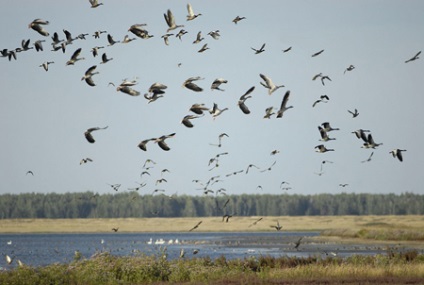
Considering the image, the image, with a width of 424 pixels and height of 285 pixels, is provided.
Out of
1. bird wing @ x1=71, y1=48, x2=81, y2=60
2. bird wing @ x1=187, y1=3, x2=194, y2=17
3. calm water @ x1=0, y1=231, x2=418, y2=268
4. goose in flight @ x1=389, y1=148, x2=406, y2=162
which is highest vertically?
bird wing @ x1=187, y1=3, x2=194, y2=17

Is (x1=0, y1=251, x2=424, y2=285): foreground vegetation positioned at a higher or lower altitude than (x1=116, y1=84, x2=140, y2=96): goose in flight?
lower

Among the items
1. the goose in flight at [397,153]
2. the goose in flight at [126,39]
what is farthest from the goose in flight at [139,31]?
the goose in flight at [397,153]

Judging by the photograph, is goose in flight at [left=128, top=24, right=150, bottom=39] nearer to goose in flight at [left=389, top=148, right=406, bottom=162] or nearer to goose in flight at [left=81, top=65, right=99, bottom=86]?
goose in flight at [left=81, top=65, right=99, bottom=86]

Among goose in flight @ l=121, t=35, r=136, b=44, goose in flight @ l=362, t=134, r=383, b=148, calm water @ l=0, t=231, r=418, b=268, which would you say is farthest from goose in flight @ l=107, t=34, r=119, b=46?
calm water @ l=0, t=231, r=418, b=268

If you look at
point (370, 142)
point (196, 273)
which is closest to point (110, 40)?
point (370, 142)

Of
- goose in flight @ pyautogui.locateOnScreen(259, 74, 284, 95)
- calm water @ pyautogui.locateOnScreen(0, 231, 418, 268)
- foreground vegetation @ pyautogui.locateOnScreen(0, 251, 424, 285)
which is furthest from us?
calm water @ pyautogui.locateOnScreen(0, 231, 418, 268)

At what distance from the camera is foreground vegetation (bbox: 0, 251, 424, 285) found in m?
40.6

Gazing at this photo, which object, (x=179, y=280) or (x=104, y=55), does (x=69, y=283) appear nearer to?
(x=179, y=280)

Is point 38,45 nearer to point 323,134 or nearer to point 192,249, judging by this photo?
point 323,134

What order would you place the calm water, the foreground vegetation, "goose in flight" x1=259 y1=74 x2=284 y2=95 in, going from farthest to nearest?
the calm water → the foreground vegetation → "goose in flight" x1=259 y1=74 x2=284 y2=95

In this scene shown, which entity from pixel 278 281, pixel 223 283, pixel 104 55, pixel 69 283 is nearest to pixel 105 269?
pixel 69 283

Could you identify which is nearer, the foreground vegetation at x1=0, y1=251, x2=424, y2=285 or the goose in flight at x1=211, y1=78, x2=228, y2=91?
the goose in flight at x1=211, y1=78, x2=228, y2=91

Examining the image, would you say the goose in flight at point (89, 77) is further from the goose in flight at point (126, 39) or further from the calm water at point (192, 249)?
the calm water at point (192, 249)

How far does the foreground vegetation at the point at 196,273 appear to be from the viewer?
133 ft
